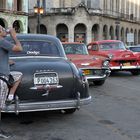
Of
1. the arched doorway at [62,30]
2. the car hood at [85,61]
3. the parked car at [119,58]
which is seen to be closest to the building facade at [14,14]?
the arched doorway at [62,30]

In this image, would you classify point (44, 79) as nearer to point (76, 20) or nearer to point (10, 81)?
point (10, 81)

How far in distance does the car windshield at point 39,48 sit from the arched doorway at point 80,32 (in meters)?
57.2

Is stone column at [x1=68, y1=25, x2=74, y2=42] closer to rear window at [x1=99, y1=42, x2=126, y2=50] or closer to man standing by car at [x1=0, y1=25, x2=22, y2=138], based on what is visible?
rear window at [x1=99, y1=42, x2=126, y2=50]

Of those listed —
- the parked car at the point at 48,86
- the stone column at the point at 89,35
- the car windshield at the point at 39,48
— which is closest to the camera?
the parked car at the point at 48,86

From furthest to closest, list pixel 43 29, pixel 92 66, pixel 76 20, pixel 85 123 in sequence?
pixel 43 29 → pixel 76 20 → pixel 92 66 → pixel 85 123

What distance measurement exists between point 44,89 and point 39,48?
6.02ft

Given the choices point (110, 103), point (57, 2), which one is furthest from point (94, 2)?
point (110, 103)

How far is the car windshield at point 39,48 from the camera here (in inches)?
365

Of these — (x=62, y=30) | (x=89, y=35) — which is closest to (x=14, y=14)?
(x=62, y=30)

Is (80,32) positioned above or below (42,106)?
above

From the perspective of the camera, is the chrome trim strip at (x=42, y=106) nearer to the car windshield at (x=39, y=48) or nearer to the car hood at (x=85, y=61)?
the car windshield at (x=39, y=48)

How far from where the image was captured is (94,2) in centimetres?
7200

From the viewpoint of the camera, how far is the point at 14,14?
2156 inches

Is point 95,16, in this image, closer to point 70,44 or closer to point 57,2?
point 57,2
